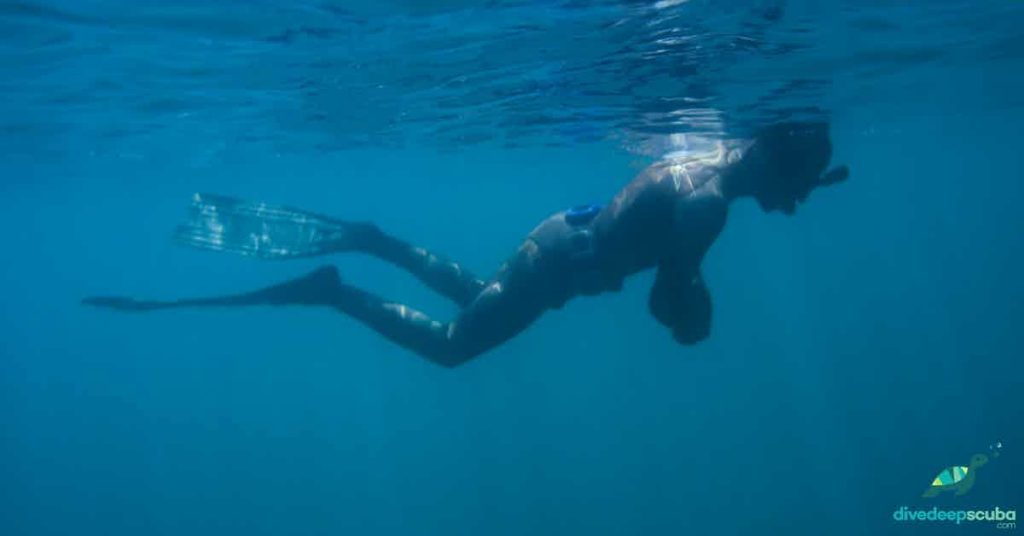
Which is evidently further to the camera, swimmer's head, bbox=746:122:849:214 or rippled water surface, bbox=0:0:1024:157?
rippled water surface, bbox=0:0:1024:157

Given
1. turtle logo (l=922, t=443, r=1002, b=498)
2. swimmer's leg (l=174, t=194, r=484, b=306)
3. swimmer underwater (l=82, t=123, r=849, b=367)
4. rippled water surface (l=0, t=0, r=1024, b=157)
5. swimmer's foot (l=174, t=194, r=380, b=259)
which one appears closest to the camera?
swimmer underwater (l=82, t=123, r=849, b=367)

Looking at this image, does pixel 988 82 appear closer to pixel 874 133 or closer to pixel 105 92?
pixel 874 133

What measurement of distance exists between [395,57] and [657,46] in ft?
14.5

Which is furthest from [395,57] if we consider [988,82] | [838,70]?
[988,82]

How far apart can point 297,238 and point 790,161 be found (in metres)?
6.34

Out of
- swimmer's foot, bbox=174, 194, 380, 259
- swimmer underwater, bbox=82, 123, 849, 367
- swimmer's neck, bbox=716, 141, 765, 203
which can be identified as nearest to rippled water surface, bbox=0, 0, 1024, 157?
swimmer's foot, bbox=174, 194, 380, 259

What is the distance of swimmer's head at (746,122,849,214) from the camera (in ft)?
26.0

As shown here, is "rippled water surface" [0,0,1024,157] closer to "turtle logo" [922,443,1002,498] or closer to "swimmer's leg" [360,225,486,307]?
"swimmer's leg" [360,225,486,307]

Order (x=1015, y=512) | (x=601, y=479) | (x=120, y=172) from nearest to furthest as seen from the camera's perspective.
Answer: (x=1015, y=512) < (x=120, y=172) < (x=601, y=479)

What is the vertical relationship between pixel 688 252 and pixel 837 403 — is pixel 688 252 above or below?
above

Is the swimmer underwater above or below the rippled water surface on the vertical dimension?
below

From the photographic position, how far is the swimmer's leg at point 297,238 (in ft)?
30.8

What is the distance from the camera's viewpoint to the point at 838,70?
576 inches

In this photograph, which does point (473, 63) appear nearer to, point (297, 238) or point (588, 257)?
point (297, 238)
